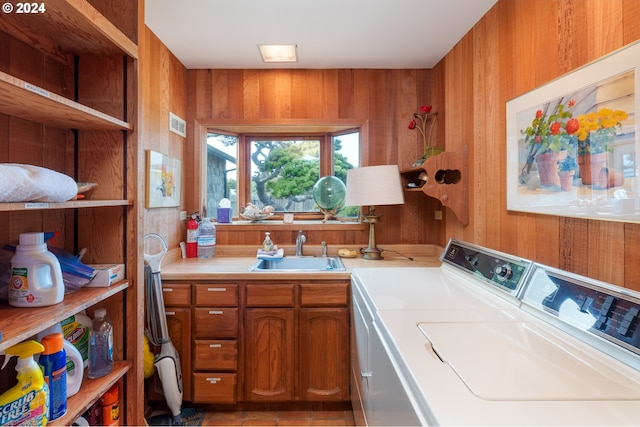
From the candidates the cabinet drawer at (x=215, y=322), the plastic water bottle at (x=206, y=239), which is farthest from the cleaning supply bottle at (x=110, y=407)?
the plastic water bottle at (x=206, y=239)

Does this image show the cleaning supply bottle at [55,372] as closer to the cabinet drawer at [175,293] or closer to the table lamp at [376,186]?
the cabinet drawer at [175,293]

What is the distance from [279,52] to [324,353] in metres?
2.09

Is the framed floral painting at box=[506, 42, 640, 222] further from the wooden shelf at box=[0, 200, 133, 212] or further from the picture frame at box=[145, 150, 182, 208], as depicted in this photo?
the picture frame at box=[145, 150, 182, 208]

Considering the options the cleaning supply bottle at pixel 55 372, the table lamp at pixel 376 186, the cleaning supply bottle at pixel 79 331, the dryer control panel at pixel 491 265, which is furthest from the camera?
the table lamp at pixel 376 186

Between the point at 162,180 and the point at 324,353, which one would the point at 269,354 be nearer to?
the point at 324,353

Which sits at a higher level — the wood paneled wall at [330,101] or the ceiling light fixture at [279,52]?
the ceiling light fixture at [279,52]

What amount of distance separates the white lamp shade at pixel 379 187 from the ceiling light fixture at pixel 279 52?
99cm

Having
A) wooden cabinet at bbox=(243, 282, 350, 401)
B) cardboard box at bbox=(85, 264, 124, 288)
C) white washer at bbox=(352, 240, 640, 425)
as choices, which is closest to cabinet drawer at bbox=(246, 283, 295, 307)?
wooden cabinet at bbox=(243, 282, 350, 401)

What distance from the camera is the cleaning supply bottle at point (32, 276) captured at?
94cm

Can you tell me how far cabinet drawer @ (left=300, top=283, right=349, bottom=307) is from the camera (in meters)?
1.92

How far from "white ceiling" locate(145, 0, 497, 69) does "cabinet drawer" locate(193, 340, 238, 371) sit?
1966mm

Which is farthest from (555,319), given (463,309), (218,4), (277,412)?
(218,4)

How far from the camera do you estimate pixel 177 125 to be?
230 cm

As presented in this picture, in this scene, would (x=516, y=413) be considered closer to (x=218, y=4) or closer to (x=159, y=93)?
(x=218, y=4)
